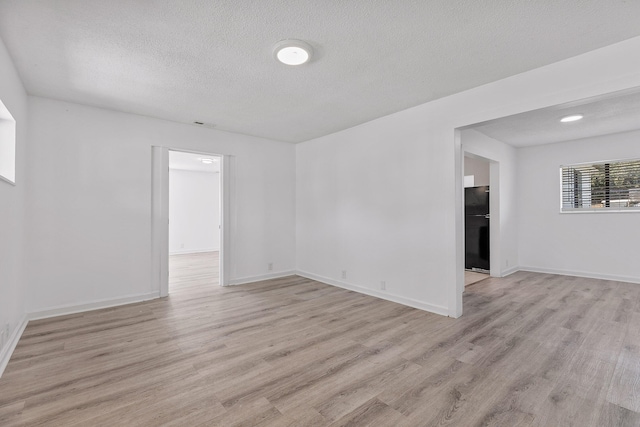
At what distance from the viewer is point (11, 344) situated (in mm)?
2539

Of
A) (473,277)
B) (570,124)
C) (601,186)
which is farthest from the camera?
(473,277)

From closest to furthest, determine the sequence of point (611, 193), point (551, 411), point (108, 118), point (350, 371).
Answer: point (551, 411) < point (350, 371) < point (108, 118) < point (611, 193)

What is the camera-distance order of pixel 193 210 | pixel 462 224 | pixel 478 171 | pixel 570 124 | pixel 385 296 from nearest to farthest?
pixel 462 224 → pixel 385 296 → pixel 570 124 → pixel 478 171 → pixel 193 210

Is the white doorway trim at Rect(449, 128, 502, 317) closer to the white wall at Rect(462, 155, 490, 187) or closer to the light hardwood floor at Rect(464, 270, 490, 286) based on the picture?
the light hardwood floor at Rect(464, 270, 490, 286)

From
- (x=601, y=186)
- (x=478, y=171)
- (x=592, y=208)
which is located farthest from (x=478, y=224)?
(x=601, y=186)

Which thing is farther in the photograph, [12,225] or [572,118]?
[572,118]

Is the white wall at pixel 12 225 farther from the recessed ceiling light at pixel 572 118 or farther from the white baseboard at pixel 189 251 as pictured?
the recessed ceiling light at pixel 572 118

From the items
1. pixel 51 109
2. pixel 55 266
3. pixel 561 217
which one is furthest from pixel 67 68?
pixel 561 217

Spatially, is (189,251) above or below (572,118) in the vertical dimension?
below

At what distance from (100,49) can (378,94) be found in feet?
8.56

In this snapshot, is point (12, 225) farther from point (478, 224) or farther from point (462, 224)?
point (478, 224)

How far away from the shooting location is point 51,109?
11.1 ft

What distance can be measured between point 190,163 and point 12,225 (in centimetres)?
564

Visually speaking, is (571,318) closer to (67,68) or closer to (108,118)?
(67,68)
